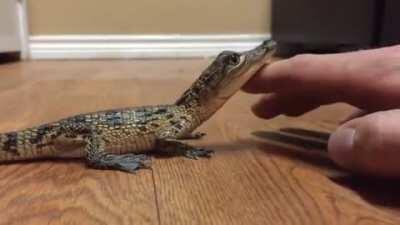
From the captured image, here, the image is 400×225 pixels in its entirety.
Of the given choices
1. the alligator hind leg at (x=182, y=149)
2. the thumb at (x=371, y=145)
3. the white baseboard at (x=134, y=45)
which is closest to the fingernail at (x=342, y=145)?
the thumb at (x=371, y=145)

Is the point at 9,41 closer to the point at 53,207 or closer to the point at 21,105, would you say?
the point at 21,105

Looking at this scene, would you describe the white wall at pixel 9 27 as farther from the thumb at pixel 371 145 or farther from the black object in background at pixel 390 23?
the thumb at pixel 371 145

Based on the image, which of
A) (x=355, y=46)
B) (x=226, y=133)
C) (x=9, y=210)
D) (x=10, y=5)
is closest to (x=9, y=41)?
(x=10, y=5)

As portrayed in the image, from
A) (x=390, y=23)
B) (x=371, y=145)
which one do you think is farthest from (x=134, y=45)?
(x=371, y=145)

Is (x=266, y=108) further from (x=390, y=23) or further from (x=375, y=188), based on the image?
(x=390, y=23)

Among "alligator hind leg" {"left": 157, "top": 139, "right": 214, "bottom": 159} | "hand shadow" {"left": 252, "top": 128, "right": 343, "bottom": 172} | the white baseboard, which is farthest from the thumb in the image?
the white baseboard

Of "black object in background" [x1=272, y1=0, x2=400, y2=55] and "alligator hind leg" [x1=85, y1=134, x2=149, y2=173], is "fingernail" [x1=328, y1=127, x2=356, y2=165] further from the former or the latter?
"black object in background" [x1=272, y1=0, x2=400, y2=55]
